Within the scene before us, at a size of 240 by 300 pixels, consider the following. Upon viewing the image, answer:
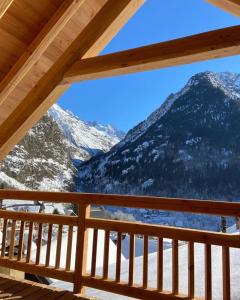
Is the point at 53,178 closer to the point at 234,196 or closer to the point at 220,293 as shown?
the point at 234,196

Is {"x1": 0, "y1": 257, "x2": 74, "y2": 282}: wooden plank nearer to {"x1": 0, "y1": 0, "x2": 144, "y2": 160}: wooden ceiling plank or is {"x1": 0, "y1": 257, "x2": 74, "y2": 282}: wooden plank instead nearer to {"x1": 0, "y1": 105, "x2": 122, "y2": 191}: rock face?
{"x1": 0, "y1": 0, "x2": 144, "y2": 160}: wooden ceiling plank

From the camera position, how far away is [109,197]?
2.97 m

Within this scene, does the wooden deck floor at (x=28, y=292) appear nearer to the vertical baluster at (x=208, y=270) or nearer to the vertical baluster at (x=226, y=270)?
the vertical baluster at (x=208, y=270)

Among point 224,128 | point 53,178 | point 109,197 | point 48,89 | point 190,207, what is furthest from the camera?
point 53,178

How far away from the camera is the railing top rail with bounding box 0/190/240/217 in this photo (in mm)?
2390

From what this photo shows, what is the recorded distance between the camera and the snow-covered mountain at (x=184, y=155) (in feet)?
301

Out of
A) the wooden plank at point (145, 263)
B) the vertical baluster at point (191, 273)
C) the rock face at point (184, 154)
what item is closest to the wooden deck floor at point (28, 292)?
the wooden plank at point (145, 263)

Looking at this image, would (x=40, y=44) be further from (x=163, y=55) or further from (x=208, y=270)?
(x=208, y=270)

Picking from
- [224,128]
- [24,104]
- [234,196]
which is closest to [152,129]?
[224,128]

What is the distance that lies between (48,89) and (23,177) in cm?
10074

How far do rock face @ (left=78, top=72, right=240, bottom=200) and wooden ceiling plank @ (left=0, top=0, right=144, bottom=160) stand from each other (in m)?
88.0

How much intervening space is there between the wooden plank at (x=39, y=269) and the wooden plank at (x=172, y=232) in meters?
0.57

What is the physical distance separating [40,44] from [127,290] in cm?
251

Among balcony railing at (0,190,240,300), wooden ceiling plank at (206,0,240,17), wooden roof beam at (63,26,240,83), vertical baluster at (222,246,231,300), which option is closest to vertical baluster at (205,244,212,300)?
balcony railing at (0,190,240,300)
